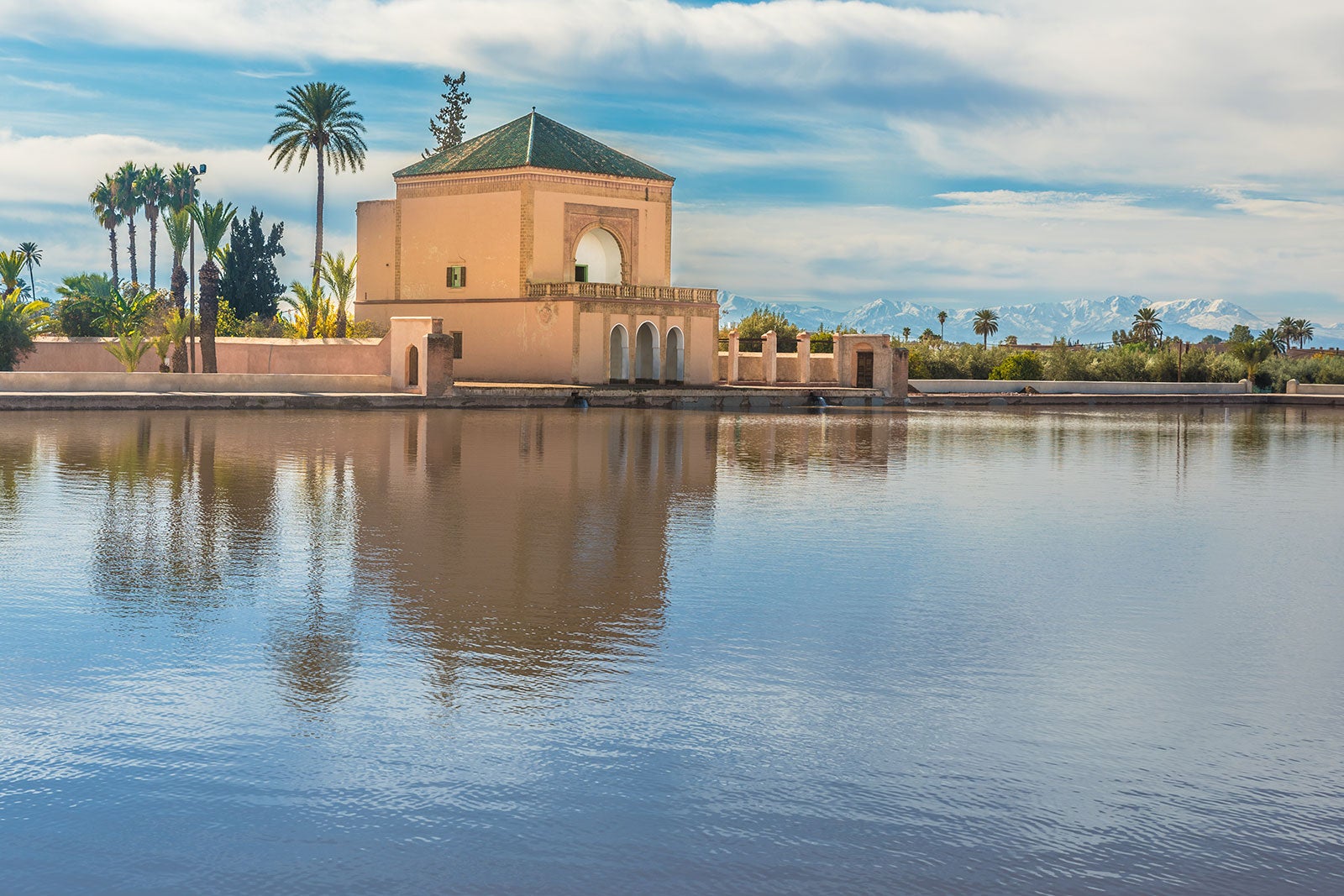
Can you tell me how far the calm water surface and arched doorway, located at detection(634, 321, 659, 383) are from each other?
3195 cm

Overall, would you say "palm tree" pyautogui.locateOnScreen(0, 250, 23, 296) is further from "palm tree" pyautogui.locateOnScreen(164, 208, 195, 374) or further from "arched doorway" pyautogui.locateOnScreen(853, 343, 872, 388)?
"arched doorway" pyautogui.locateOnScreen(853, 343, 872, 388)

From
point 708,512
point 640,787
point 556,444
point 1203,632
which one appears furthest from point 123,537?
point 556,444

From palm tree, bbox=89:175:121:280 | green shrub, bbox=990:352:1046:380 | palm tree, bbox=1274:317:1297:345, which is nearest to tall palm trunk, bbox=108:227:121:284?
palm tree, bbox=89:175:121:280

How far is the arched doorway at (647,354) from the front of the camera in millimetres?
45781

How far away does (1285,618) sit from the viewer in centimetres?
840

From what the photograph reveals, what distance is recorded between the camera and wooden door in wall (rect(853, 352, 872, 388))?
48438 mm

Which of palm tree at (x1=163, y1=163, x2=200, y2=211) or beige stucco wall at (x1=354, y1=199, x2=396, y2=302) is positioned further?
palm tree at (x1=163, y1=163, x2=200, y2=211)

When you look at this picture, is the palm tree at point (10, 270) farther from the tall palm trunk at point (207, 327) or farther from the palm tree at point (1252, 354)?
the palm tree at point (1252, 354)

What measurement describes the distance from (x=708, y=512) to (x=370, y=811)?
28.1 ft

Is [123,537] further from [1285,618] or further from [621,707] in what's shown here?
[1285,618]

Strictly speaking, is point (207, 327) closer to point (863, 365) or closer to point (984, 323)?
point (863, 365)

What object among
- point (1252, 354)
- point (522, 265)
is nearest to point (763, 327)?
point (522, 265)

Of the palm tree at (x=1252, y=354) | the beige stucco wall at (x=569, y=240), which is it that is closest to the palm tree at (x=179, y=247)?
the beige stucco wall at (x=569, y=240)

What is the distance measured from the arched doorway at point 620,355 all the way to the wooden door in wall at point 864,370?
8467mm
